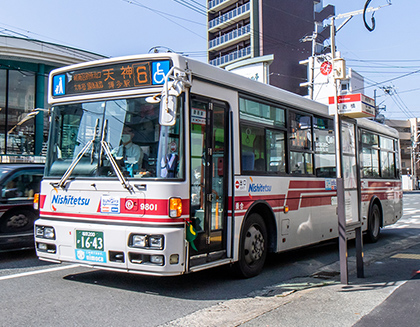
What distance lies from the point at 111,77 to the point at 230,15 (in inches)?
1968

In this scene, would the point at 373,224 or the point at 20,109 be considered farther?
the point at 20,109

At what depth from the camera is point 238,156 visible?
6629 millimetres

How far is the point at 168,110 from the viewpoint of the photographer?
16.4 ft

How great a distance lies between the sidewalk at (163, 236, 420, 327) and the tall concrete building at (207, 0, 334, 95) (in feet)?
139

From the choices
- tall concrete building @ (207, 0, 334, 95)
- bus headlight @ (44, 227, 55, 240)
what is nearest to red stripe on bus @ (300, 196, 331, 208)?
bus headlight @ (44, 227, 55, 240)

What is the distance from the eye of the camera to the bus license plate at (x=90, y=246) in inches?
219

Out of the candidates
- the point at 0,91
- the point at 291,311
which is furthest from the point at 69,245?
the point at 0,91

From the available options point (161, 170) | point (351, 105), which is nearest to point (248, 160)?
point (351, 105)

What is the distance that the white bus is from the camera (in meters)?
5.36

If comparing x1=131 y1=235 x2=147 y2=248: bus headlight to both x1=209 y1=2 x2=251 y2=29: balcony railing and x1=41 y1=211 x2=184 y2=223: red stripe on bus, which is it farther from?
x1=209 y1=2 x2=251 y2=29: balcony railing

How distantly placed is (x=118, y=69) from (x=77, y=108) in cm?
88

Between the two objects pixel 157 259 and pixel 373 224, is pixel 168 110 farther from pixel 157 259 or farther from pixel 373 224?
pixel 373 224

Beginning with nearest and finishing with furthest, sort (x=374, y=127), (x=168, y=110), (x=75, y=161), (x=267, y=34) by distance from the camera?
(x=168, y=110), (x=75, y=161), (x=374, y=127), (x=267, y=34)

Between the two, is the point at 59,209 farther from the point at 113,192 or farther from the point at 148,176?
the point at 148,176
